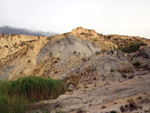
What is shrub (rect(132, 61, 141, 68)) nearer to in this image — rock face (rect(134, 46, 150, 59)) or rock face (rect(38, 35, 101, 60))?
rock face (rect(134, 46, 150, 59))

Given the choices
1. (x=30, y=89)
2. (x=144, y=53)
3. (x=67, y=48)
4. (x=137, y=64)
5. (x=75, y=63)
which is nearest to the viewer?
(x=30, y=89)

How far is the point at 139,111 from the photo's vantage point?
393 centimetres

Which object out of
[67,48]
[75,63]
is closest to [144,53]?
[75,63]

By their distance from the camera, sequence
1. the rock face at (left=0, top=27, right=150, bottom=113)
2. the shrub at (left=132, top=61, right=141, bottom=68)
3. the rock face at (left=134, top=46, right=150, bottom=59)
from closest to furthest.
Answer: the rock face at (left=0, top=27, right=150, bottom=113) → the shrub at (left=132, top=61, right=141, bottom=68) → the rock face at (left=134, top=46, right=150, bottom=59)

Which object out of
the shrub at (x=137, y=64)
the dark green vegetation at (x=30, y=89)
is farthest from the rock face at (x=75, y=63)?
the dark green vegetation at (x=30, y=89)

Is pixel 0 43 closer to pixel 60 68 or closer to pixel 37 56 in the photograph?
pixel 37 56

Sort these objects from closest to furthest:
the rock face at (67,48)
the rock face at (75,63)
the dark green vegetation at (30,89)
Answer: the dark green vegetation at (30,89)
the rock face at (75,63)
the rock face at (67,48)

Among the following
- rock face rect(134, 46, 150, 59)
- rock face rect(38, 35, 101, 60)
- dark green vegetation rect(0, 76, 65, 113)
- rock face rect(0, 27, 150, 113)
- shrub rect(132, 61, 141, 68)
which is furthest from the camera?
rock face rect(38, 35, 101, 60)

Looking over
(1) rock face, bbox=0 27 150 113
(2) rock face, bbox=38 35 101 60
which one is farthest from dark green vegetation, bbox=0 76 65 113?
(2) rock face, bbox=38 35 101 60

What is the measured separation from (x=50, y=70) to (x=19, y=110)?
14.1 m

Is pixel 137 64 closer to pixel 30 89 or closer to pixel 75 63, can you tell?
pixel 75 63

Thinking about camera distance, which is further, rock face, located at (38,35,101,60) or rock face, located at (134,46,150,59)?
rock face, located at (38,35,101,60)

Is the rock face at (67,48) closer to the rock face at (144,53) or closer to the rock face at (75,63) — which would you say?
the rock face at (75,63)

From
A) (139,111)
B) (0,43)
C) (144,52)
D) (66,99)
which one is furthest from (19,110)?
(0,43)
